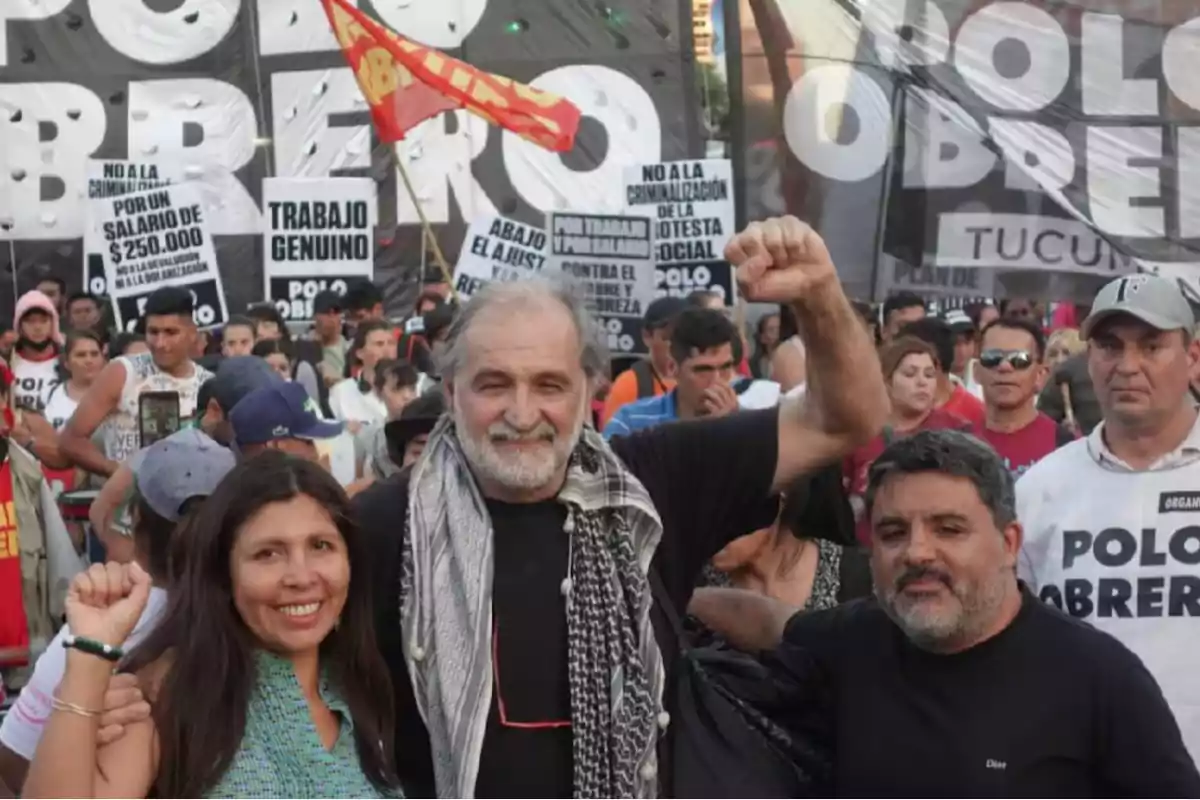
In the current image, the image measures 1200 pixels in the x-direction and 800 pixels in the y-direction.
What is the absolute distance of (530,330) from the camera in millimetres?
3064

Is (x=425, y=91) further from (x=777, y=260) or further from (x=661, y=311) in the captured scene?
(x=777, y=260)

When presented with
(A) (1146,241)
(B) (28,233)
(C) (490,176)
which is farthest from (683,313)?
(B) (28,233)

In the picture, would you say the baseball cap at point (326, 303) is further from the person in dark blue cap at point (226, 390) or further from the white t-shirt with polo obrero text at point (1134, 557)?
the white t-shirt with polo obrero text at point (1134, 557)

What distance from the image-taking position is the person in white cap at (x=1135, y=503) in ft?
12.6

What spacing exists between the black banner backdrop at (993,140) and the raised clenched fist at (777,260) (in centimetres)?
483

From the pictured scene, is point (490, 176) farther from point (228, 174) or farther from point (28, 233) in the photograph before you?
point (28, 233)

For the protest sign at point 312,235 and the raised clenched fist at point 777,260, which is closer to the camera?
the raised clenched fist at point 777,260

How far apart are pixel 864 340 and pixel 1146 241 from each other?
15.9ft

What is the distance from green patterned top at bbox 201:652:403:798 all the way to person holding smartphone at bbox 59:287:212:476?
4.72 metres

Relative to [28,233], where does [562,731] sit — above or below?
below

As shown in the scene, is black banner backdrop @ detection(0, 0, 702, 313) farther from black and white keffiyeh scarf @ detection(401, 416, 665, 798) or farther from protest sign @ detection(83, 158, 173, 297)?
black and white keffiyeh scarf @ detection(401, 416, 665, 798)

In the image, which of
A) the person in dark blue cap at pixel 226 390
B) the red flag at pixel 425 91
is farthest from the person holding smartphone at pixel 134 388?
the red flag at pixel 425 91

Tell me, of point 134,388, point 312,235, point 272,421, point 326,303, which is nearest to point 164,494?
point 272,421

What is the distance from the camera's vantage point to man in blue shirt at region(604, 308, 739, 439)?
6.57 metres
